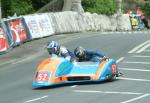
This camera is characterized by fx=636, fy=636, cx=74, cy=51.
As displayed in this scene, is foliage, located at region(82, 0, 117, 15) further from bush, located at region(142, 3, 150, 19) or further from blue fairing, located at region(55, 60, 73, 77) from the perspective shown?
blue fairing, located at region(55, 60, 73, 77)

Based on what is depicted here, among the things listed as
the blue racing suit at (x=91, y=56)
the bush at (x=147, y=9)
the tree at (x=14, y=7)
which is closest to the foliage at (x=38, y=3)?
the tree at (x=14, y=7)

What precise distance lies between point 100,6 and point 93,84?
1304 inches

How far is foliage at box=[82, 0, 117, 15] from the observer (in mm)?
49938

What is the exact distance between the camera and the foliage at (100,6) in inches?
1966

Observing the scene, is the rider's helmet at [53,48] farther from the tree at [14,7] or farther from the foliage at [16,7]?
the tree at [14,7]

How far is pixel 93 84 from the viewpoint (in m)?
18.0

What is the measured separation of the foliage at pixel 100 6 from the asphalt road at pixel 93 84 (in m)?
18.7

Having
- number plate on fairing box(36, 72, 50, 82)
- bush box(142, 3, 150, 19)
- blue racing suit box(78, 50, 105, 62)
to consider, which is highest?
blue racing suit box(78, 50, 105, 62)

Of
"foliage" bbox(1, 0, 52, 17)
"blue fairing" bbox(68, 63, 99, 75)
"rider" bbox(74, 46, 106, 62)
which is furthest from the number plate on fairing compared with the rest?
"foliage" bbox(1, 0, 52, 17)

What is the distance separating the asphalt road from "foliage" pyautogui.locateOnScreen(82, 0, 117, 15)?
61.3ft

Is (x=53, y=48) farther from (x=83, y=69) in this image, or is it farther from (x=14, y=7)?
(x=14, y=7)

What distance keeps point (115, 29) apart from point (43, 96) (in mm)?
34016

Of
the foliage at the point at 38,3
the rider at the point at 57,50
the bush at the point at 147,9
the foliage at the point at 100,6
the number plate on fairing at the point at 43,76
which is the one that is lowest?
the bush at the point at 147,9

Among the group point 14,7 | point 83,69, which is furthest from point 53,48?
point 14,7
